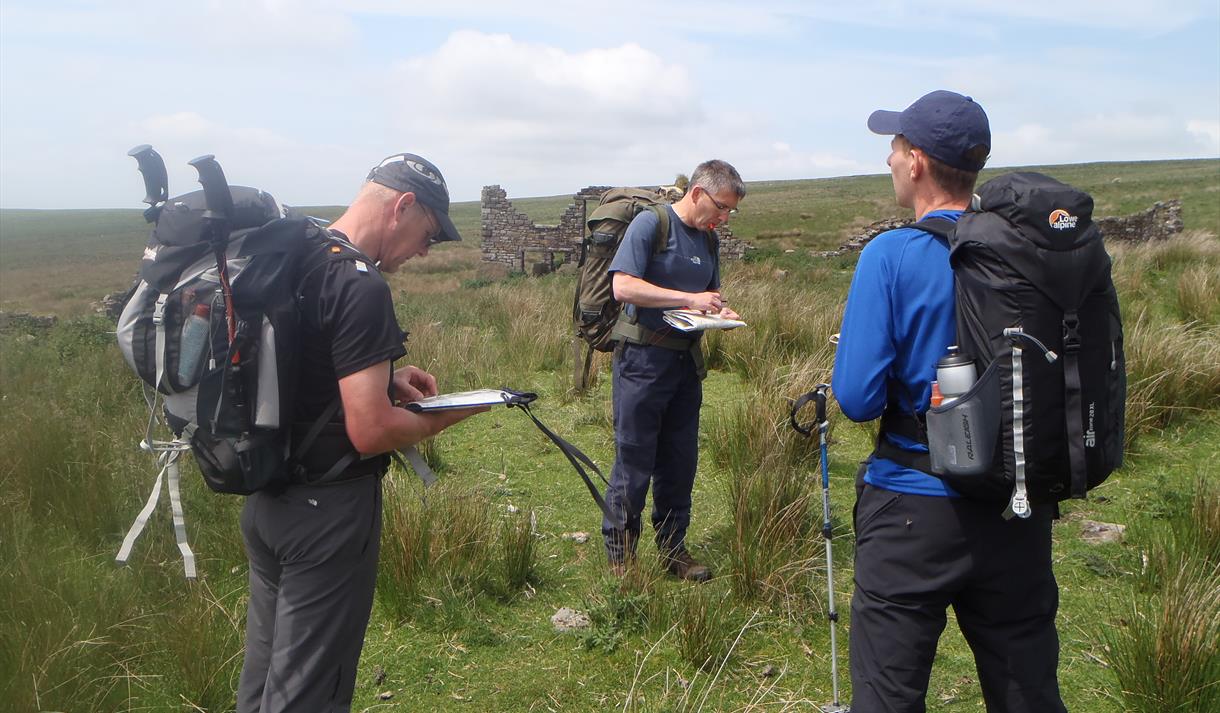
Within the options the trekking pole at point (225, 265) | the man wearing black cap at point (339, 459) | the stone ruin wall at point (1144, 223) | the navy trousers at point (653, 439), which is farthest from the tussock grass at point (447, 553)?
the stone ruin wall at point (1144, 223)

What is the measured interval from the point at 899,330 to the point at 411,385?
53.4 inches

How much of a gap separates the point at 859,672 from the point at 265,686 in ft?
4.88

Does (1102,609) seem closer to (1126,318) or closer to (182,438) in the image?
(182,438)

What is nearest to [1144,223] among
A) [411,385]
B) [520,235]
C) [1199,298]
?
[1199,298]

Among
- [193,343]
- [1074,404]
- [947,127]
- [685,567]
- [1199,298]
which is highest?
[947,127]

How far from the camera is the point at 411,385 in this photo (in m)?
2.56

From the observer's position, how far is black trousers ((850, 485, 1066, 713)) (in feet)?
6.57

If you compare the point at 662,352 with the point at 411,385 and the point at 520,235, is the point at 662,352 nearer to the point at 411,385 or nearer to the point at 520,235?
the point at 411,385

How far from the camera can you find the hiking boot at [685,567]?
387 cm

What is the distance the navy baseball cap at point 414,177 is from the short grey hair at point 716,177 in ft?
5.38

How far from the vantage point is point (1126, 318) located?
25.7 feet

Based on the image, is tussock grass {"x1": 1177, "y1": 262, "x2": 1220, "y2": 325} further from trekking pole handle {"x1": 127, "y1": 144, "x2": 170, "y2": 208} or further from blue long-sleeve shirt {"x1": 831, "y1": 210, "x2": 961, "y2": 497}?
trekking pole handle {"x1": 127, "y1": 144, "x2": 170, "y2": 208}

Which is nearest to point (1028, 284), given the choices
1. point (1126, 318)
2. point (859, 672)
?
point (859, 672)

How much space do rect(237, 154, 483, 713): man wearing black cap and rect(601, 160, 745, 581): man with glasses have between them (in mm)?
1465
